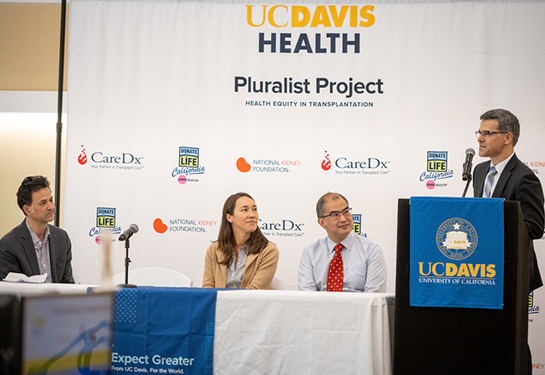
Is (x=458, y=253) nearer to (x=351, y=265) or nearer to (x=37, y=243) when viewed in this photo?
(x=351, y=265)

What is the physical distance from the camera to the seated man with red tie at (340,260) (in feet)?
12.6

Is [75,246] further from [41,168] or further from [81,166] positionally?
[41,168]

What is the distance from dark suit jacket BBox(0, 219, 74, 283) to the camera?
3.82 meters

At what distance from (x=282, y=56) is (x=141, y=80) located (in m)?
1.30

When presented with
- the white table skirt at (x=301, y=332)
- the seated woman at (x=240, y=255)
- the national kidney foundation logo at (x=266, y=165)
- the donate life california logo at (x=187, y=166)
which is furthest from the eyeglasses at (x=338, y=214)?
the donate life california logo at (x=187, y=166)

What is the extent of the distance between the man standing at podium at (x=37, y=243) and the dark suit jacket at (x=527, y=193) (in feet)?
9.06

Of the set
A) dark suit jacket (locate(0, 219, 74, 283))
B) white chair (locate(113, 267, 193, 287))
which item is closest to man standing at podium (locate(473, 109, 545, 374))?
white chair (locate(113, 267, 193, 287))

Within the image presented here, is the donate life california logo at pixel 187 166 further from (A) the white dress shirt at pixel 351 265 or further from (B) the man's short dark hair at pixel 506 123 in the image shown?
(B) the man's short dark hair at pixel 506 123

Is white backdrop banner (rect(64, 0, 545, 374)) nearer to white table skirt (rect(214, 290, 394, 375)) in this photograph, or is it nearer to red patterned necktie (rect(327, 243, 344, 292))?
red patterned necktie (rect(327, 243, 344, 292))

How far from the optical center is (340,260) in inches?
154

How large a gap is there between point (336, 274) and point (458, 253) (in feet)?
4.37

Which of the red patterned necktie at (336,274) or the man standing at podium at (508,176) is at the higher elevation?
the man standing at podium at (508,176)

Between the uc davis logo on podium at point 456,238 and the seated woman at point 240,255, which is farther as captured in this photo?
the seated woman at point 240,255

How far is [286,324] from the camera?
9.25 feet
